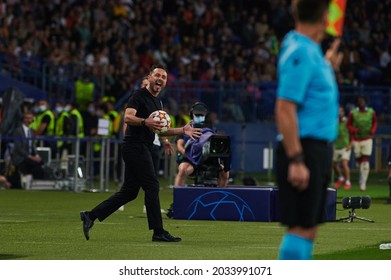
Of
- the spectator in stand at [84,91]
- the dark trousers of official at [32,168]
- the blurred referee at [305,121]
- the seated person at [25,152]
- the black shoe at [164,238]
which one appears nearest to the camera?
the blurred referee at [305,121]

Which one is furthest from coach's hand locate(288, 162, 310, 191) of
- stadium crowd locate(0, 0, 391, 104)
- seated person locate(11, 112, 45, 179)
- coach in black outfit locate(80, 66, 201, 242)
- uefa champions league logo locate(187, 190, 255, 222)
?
stadium crowd locate(0, 0, 391, 104)

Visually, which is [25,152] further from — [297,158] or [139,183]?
[297,158]

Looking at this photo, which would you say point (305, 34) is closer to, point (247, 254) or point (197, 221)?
point (247, 254)

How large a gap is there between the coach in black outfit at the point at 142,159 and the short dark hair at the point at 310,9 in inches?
267

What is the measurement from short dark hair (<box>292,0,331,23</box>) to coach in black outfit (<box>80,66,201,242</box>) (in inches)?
267

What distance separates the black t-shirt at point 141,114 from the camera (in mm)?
15969

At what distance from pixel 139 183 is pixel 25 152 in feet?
47.2

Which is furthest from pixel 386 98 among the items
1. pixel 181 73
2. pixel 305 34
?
pixel 305 34

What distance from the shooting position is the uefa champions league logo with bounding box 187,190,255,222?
19.6 metres

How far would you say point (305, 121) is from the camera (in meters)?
8.96

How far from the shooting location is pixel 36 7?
1615 inches

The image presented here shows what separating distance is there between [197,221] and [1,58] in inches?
705

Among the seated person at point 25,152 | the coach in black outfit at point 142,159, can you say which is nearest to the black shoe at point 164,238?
the coach in black outfit at point 142,159

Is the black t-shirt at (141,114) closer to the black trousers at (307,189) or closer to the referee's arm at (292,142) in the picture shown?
the black trousers at (307,189)
